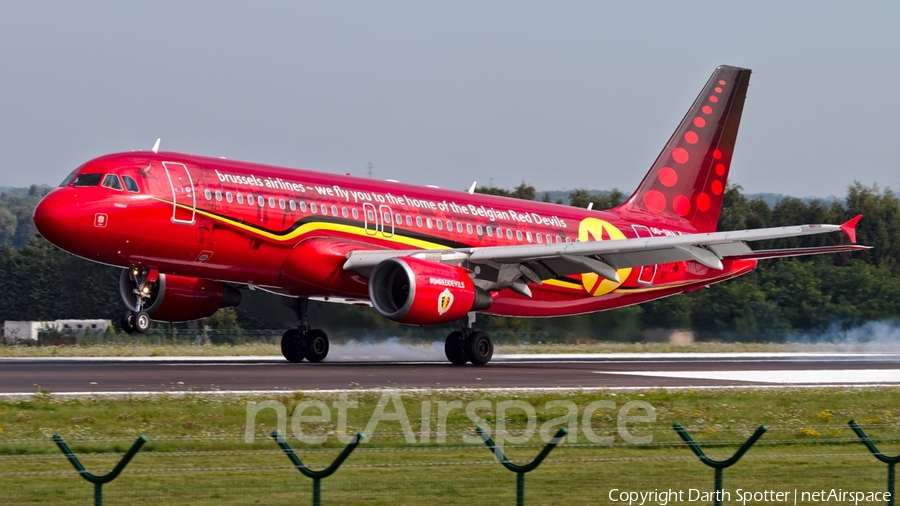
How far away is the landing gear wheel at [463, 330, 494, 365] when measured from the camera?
98.5ft

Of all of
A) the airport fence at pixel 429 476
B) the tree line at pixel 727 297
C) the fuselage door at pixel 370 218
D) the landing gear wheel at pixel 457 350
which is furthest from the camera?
the tree line at pixel 727 297

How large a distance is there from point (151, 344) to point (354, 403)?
2589 centimetres

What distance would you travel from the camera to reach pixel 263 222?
91.2ft

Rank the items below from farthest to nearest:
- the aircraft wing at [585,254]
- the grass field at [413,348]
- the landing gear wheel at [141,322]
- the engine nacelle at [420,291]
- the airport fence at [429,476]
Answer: the grass field at [413,348]
the aircraft wing at [585,254]
the engine nacelle at [420,291]
the landing gear wheel at [141,322]
the airport fence at [429,476]

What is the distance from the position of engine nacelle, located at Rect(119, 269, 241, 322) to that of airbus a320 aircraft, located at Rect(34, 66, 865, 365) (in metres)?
0.03

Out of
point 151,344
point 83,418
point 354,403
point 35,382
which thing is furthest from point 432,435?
point 151,344

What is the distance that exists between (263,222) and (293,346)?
458 cm

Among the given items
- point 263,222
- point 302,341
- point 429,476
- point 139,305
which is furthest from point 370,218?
point 429,476

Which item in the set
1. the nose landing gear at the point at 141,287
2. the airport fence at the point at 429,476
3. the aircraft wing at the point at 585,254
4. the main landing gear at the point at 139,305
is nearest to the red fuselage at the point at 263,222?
the nose landing gear at the point at 141,287

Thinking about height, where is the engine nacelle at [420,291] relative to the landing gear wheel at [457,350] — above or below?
above

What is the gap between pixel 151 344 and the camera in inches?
1693

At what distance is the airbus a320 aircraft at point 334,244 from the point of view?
86.3 ft

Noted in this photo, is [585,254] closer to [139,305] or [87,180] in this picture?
[139,305]

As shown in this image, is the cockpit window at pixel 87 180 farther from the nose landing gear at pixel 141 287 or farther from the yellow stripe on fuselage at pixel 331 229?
the nose landing gear at pixel 141 287
